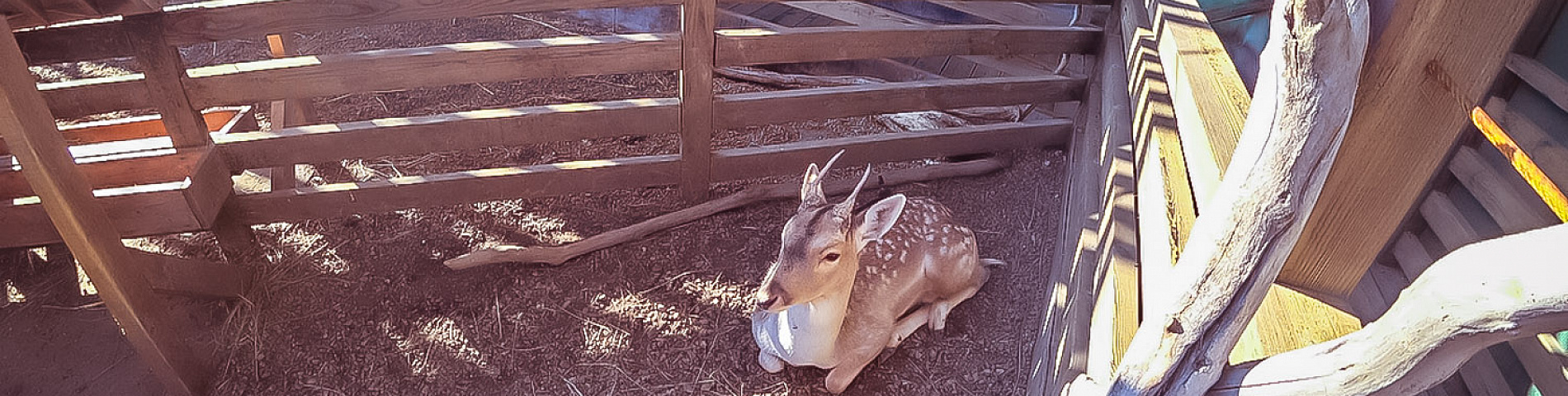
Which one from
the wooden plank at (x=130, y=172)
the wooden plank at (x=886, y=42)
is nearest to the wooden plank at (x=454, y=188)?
the wooden plank at (x=130, y=172)

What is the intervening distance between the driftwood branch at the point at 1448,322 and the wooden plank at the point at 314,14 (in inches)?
103

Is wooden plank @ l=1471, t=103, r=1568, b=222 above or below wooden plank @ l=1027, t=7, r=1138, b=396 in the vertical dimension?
above

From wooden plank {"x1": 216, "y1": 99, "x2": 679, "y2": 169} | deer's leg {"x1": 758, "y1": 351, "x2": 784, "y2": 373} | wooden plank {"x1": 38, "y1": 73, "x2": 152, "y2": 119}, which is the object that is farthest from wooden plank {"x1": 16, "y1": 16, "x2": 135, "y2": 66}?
deer's leg {"x1": 758, "y1": 351, "x2": 784, "y2": 373}

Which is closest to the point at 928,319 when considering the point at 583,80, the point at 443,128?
the point at 443,128

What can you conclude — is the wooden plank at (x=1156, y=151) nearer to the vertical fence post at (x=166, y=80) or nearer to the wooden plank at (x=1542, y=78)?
the wooden plank at (x=1542, y=78)

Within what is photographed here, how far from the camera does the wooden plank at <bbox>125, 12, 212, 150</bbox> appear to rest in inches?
116

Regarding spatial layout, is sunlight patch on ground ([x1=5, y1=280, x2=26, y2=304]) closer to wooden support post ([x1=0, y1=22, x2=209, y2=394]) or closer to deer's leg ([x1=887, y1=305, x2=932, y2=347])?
wooden support post ([x1=0, y1=22, x2=209, y2=394])

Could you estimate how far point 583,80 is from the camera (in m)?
5.42

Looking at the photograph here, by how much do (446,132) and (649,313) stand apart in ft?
3.74

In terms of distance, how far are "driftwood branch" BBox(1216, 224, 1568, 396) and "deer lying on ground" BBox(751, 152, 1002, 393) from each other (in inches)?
63.1

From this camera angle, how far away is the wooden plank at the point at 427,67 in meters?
3.17

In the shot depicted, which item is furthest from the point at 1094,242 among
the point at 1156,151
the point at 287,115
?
the point at 287,115

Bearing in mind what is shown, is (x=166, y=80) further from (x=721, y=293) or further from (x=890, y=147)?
(x=890, y=147)

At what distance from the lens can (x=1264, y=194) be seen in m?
1.17
